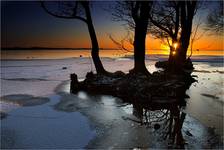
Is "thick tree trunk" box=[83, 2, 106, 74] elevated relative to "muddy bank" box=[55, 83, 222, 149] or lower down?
elevated

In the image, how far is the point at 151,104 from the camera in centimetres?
1145

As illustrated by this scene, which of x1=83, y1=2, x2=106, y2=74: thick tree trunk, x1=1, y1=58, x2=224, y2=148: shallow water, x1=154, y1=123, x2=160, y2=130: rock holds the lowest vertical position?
x1=1, y1=58, x2=224, y2=148: shallow water

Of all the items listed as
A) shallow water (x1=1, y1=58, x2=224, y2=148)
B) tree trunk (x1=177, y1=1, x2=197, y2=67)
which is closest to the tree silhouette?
tree trunk (x1=177, y1=1, x2=197, y2=67)

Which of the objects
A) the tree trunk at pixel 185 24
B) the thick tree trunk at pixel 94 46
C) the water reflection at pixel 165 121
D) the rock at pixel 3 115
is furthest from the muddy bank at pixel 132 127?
the tree trunk at pixel 185 24

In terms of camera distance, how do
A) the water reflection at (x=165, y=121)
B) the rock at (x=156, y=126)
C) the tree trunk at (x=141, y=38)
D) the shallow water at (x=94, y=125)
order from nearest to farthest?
1. the shallow water at (x=94, y=125)
2. the water reflection at (x=165, y=121)
3. the rock at (x=156, y=126)
4. the tree trunk at (x=141, y=38)

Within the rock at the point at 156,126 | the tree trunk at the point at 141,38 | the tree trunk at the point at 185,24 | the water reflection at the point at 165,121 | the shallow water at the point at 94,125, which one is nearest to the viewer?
the shallow water at the point at 94,125

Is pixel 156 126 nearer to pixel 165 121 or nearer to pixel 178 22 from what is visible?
pixel 165 121

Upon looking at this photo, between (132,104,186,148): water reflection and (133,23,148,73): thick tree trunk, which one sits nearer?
(132,104,186,148): water reflection

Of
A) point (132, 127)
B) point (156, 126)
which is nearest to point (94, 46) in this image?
A: point (132, 127)

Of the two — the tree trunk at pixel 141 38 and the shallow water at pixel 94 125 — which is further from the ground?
the tree trunk at pixel 141 38

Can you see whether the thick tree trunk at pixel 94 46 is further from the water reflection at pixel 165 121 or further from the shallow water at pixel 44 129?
the shallow water at pixel 44 129

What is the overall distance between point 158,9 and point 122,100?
13.0 m

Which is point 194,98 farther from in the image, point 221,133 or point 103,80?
point 221,133

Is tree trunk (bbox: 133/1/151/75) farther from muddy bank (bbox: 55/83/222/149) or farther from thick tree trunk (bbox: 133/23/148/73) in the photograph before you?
muddy bank (bbox: 55/83/222/149)
